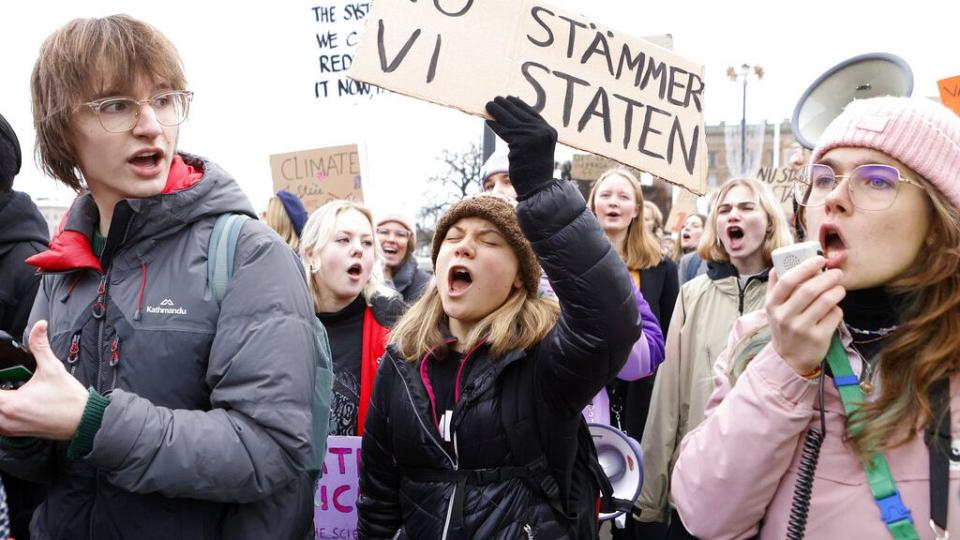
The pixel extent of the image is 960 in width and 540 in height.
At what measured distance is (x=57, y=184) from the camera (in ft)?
6.89

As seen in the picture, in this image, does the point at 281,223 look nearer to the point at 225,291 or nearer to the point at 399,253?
the point at 399,253

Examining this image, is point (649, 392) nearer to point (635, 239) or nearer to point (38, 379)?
point (635, 239)

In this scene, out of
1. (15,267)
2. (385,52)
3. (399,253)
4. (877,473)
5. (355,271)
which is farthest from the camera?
(399,253)

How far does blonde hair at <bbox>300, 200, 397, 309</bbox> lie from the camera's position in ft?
13.1

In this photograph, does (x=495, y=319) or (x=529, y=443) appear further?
(x=495, y=319)

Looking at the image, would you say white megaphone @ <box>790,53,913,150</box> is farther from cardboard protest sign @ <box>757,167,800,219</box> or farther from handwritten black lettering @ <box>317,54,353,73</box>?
cardboard protest sign @ <box>757,167,800,219</box>

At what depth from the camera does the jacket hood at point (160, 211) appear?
1874 mm

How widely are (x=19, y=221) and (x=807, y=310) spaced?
8.31 ft

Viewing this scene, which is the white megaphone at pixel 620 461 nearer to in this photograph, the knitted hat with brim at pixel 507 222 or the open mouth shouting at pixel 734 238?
the knitted hat with brim at pixel 507 222

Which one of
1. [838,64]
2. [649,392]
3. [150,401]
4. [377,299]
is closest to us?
[150,401]

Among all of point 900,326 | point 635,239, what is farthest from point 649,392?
point 900,326

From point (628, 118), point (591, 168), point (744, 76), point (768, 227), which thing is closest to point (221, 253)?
point (628, 118)

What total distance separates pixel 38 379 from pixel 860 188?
168 cm

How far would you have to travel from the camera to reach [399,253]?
5594 millimetres
